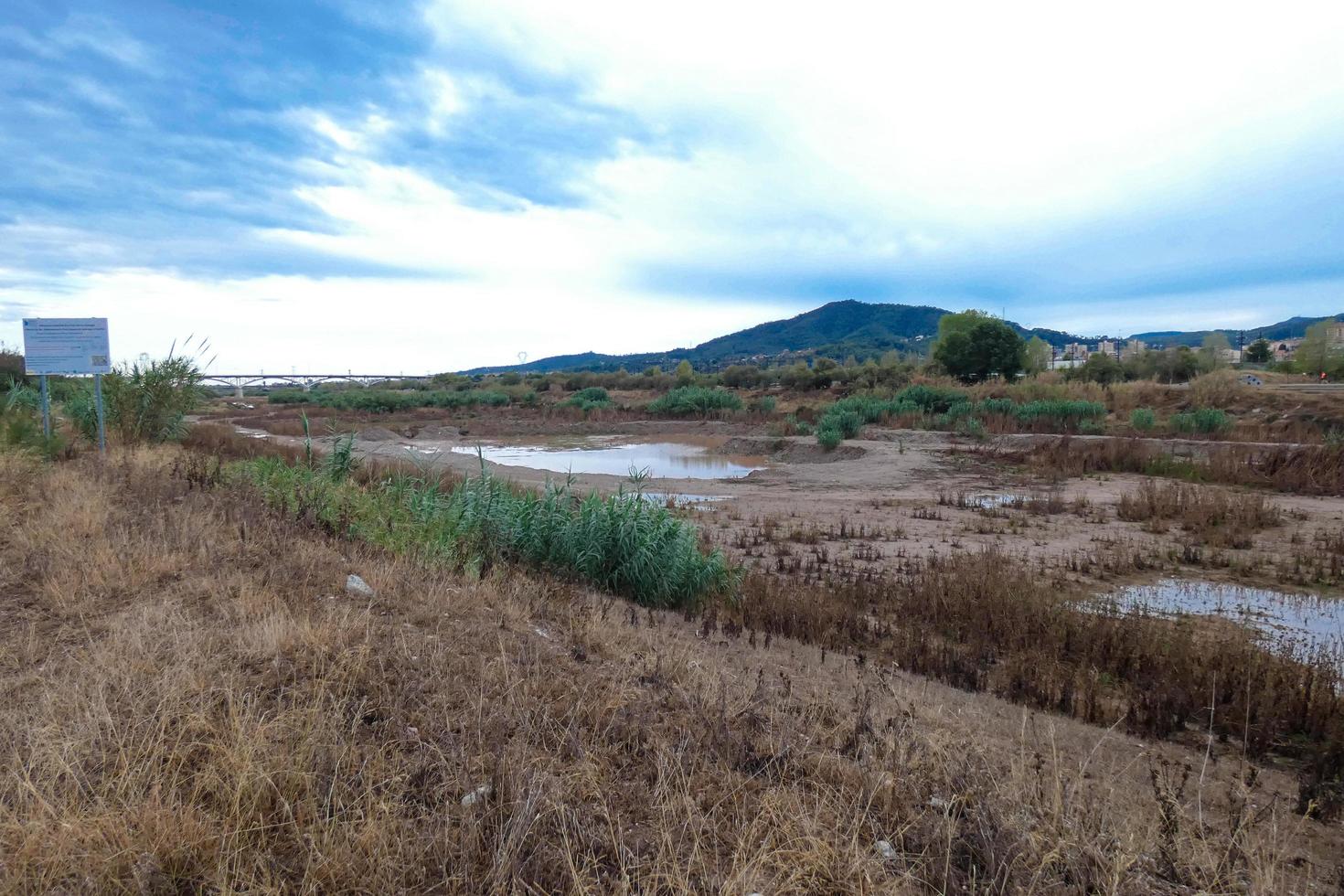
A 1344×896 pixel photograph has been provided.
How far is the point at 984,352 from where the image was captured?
51938 mm

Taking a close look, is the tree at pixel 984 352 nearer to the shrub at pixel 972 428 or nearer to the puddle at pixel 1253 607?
the shrub at pixel 972 428

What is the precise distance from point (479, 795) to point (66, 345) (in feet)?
45.6

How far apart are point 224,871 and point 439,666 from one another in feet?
5.32

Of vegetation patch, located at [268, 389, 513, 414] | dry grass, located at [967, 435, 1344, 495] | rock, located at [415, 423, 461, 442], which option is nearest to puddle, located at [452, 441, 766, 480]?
rock, located at [415, 423, 461, 442]

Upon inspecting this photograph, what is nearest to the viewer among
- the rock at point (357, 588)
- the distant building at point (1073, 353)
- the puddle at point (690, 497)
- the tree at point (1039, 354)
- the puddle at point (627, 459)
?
the rock at point (357, 588)

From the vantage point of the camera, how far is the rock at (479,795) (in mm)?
2639

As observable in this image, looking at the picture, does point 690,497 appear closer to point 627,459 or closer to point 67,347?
point 627,459

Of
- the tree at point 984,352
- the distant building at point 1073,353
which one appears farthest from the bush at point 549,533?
the distant building at point 1073,353

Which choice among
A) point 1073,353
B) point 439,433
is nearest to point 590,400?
point 439,433

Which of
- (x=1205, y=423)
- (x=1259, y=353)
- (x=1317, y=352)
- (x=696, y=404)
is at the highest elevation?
(x=1259, y=353)

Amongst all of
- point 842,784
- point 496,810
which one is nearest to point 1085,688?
point 842,784

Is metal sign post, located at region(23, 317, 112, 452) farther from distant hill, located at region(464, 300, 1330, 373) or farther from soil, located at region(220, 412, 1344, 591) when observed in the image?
distant hill, located at region(464, 300, 1330, 373)

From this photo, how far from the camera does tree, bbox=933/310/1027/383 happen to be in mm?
51750

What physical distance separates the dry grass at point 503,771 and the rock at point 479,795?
4cm
